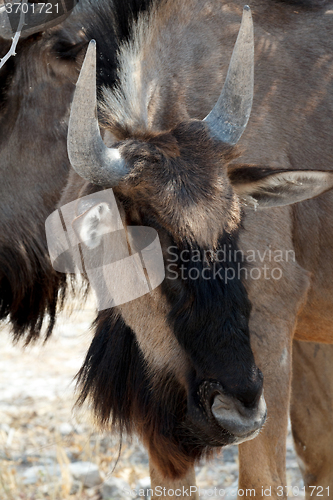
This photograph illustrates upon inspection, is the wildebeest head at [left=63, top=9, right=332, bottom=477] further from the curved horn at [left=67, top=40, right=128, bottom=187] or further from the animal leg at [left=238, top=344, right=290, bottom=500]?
the animal leg at [left=238, top=344, right=290, bottom=500]

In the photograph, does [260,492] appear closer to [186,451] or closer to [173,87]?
[186,451]

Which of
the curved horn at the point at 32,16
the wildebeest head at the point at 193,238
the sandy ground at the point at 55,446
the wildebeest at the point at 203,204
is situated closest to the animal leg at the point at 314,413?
the wildebeest at the point at 203,204

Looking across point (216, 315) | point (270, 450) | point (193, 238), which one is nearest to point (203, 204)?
point (193, 238)

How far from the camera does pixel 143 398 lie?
3.26 metres

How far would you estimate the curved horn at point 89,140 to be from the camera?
2.51 metres

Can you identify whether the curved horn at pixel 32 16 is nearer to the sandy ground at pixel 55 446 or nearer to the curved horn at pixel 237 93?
the curved horn at pixel 237 93

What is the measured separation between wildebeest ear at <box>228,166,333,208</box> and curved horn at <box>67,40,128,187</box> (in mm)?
641

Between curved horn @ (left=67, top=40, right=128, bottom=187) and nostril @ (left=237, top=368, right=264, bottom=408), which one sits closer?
curved horn @ (left=67, top=40, right=128, bottom=187)

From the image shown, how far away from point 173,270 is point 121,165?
0.52 meters

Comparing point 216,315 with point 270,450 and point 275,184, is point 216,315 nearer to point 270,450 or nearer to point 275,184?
point 275,184

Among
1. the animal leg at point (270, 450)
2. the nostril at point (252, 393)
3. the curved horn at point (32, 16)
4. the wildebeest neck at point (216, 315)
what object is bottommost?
the animal leg at point (270, 450)

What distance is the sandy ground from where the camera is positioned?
185 inches

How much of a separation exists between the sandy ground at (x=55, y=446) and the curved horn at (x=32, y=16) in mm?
1926

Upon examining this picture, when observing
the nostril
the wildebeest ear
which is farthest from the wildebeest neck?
the wildebeest ear
